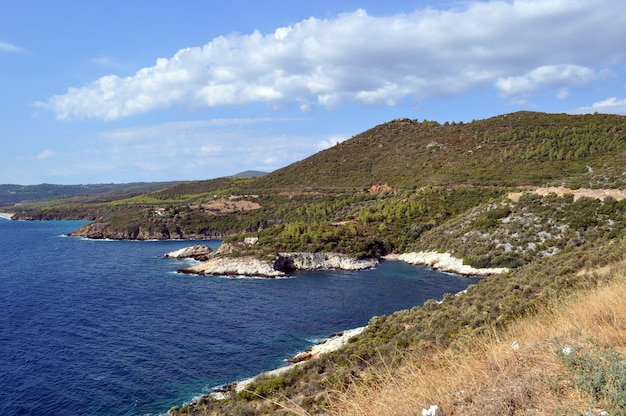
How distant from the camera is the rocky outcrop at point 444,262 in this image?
168 feet

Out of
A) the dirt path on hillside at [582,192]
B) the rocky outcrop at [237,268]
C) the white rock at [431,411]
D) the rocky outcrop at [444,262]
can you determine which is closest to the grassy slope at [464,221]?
the white rock at [431,411]

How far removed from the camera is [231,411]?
18.4 m

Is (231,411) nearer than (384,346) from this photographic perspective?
Yes

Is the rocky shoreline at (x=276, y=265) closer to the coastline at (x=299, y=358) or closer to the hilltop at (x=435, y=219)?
the hilltop at (x=435, y=219)

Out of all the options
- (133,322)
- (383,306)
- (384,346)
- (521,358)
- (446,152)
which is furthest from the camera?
(446,152)

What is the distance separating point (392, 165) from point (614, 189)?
210 ft

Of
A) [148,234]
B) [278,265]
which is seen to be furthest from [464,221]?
[148,234]

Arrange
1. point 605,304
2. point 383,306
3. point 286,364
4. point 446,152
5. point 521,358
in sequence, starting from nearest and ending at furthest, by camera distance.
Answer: point 521,358 < point 605,304 < point 286,364 < point 383,306 < point 446,152

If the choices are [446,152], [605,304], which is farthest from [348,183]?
[605,304]

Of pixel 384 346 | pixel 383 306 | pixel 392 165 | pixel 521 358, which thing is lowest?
pixel 383 306

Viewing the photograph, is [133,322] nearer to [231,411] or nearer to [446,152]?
[231,411]

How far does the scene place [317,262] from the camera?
62531 mm

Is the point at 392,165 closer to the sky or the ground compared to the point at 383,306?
closer to the sky

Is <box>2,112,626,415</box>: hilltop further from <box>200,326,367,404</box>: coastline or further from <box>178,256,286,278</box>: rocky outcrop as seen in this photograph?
<box>178,256,286,278</box>: rocky outcrop
